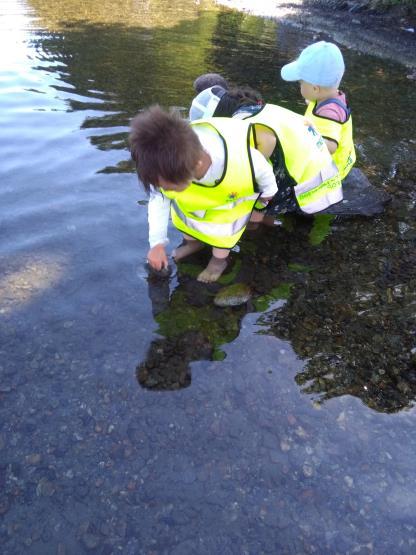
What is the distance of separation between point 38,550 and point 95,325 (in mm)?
1532

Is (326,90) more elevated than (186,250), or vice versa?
(326,90)

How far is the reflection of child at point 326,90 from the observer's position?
3.98 m

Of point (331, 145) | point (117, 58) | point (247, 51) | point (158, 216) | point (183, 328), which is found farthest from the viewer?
point (247, 51)

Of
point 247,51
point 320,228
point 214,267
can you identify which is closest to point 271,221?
point 320,228

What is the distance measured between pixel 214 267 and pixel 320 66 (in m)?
1.98

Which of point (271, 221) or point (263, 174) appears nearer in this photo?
point (263, 174)

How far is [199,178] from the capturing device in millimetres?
3242

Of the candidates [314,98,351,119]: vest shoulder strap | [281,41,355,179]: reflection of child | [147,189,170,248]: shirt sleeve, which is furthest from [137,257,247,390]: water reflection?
[314,98,351,119]: vest shoulder strap

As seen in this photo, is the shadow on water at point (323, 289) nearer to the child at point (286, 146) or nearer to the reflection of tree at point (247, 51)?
the child at point (286, 146)

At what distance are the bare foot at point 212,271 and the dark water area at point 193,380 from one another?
0.24ft

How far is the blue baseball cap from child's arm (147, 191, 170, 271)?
1756 millimetres

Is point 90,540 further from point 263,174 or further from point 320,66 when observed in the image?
point 320,66

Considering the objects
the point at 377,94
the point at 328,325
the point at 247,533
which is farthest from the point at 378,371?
the point at 377,94

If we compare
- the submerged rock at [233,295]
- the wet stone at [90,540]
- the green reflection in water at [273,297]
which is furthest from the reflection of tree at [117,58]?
the wet stone at [90,540]
